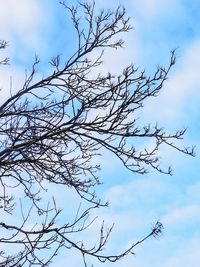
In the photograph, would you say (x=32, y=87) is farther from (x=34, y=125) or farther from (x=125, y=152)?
(x=125, y=152)

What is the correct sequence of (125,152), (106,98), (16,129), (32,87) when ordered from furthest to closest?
(32,87), (16,129), (125,152), (106,98)

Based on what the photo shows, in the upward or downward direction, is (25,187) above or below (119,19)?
below

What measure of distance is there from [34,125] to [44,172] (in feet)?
1.88

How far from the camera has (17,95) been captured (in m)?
7.71

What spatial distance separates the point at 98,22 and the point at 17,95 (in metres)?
1.44

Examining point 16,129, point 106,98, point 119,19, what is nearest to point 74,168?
point 16,129

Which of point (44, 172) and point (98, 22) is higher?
point (98, 22)

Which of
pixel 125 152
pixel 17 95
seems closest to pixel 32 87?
pixel 17 95

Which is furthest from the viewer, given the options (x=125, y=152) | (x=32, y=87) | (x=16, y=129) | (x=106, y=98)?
(x=32, y=87)

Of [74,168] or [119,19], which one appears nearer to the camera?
[74,168]

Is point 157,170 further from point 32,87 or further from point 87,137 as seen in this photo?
point 32,87

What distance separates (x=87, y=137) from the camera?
713 cm

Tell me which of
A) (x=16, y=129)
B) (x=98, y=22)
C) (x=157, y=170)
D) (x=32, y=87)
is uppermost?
(x=98, y=22)

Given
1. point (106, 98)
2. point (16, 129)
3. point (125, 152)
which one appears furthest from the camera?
point (16, 129)
